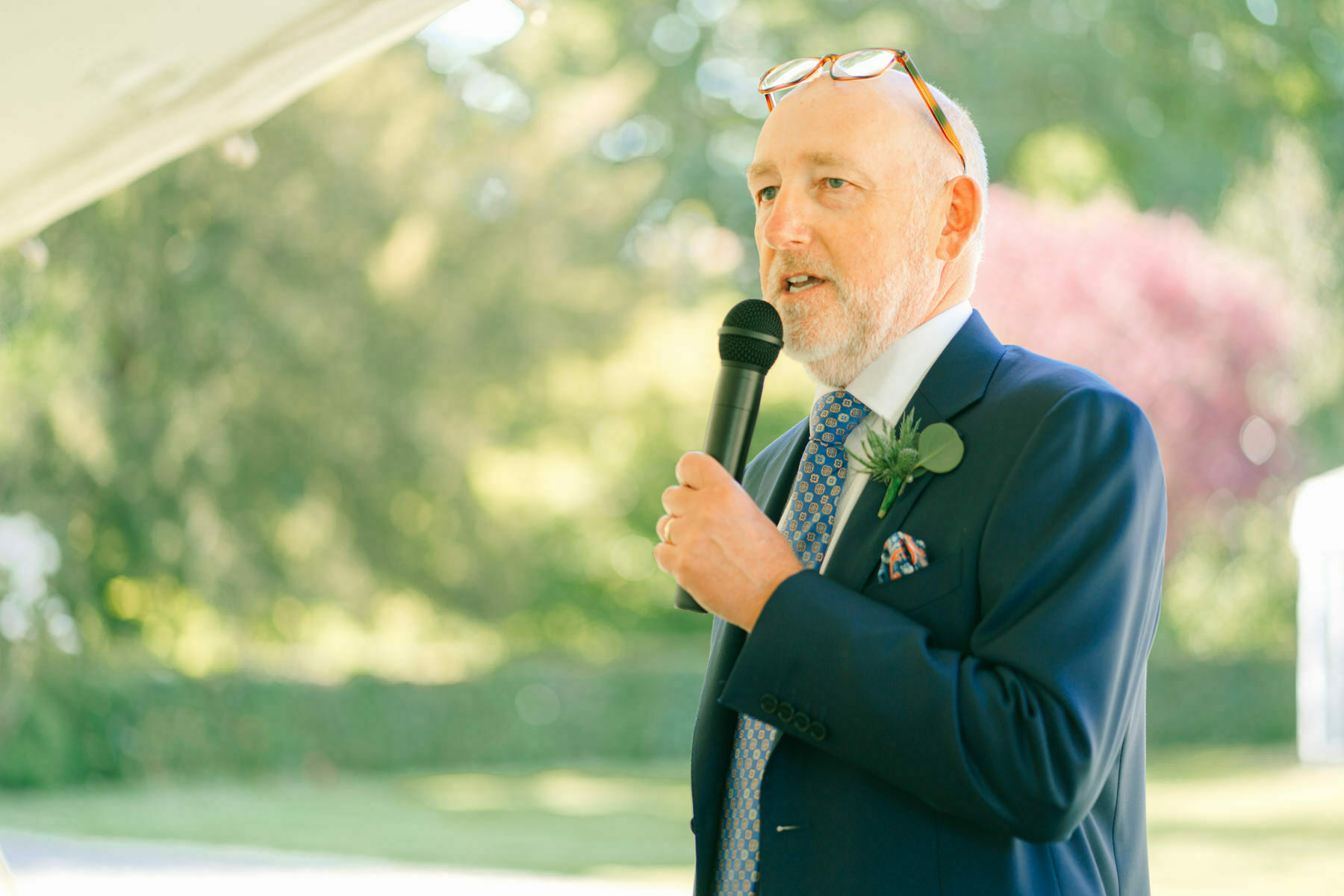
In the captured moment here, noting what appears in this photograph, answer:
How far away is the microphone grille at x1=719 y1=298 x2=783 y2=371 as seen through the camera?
164cm

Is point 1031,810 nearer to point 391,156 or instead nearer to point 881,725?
point 881,725

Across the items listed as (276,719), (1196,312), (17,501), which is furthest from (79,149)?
(1196,312)

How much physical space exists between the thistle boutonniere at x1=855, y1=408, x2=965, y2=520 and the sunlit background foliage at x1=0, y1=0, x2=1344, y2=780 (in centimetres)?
1194

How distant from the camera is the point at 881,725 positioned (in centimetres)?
131

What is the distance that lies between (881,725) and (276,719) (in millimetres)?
13961

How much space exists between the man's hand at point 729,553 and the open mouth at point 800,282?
1.09 feet

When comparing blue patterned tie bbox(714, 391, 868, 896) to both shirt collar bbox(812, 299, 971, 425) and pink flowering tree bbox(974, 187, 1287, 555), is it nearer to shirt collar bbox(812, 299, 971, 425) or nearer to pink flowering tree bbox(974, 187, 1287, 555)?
shirt collar bbox(812, 299, 971, 425)

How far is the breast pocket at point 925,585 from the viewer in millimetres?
1405

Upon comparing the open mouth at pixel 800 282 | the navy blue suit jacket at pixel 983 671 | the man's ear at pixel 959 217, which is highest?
the man's ear at pixel 959 217

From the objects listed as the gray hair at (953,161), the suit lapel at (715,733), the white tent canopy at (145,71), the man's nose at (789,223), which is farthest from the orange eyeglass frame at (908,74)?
the white tent canopy at (145,71)

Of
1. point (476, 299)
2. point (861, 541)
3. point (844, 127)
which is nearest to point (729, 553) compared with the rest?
point (861, 541)

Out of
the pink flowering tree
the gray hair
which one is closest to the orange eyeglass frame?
the gray hair

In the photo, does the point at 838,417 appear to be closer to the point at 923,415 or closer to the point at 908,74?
the point at 923,415

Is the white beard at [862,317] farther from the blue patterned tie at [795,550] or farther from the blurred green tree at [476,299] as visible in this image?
the blurred green tree at [476,299]
